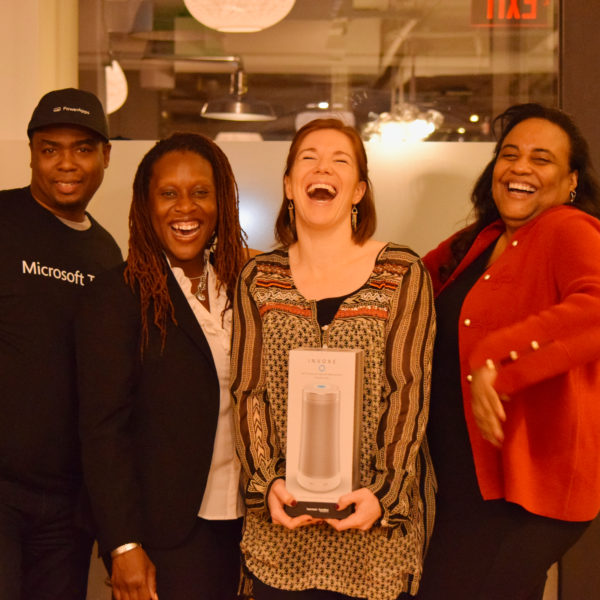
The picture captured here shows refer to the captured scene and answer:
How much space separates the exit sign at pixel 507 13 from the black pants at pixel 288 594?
210cm

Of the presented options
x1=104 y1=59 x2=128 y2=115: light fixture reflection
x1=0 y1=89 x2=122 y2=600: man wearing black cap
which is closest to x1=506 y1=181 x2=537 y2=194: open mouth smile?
x1=0 y1=89 x2=122 y2=600: man wearing black cap

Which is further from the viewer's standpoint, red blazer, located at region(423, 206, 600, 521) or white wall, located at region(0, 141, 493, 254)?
white wall, located at region(0, 141, 493, 254)

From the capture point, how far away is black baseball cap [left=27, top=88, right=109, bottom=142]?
218cm

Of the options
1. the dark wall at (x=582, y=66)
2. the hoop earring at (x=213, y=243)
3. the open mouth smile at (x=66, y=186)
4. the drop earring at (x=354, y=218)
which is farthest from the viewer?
the dark wall at (x=582, y=66)

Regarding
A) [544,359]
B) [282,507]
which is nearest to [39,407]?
[282,507]

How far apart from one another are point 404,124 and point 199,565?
5.80 feet

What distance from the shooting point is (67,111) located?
219 cm

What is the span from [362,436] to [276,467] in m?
0.20

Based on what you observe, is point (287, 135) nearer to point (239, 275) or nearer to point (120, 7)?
point (120, 7)

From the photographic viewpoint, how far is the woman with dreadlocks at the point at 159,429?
1.75 metres

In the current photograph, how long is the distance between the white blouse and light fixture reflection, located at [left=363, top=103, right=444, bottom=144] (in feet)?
4.18

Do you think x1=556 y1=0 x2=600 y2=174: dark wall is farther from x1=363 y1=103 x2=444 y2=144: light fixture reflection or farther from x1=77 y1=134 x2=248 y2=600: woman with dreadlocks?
x1=77 y1=134 x2=248 y2=600: woman with dreadlocks

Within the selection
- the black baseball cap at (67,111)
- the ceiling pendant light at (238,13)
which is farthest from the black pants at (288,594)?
the ceiling pendant light at (238,13)

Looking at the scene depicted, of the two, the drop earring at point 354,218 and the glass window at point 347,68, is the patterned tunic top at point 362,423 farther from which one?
the glass window at point 347,68
